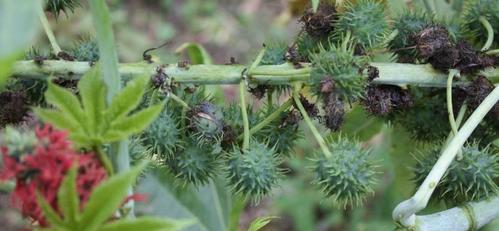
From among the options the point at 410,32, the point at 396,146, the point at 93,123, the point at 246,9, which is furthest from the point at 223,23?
the point at 93,123

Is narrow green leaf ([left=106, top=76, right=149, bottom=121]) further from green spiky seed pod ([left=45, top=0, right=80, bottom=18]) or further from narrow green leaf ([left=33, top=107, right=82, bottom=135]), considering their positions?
green spiky seed pod ([left=45, top=0, right=80, bottom=18])

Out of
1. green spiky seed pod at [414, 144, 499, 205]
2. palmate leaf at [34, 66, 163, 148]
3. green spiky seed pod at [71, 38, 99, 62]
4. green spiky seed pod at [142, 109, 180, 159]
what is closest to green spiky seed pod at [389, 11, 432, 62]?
green spiky seed pod at [414, 144, 499, 205]

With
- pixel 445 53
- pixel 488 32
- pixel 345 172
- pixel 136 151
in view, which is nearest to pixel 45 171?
pixel 136 151

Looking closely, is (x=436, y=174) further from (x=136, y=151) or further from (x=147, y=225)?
(x=147, y=225)

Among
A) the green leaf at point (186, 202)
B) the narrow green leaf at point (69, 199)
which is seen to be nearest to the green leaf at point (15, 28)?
the narrow green leaf at point (69, 199)

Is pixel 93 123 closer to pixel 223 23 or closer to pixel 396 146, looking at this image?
pixel 396 146

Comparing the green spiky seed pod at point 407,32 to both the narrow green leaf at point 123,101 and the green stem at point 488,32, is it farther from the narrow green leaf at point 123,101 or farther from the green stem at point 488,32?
the narrow green leaf at point 123,101
